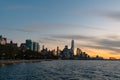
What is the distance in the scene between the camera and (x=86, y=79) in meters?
87.2

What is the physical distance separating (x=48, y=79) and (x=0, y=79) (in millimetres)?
13501

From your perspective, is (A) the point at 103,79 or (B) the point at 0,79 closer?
(B) the point at 0,79

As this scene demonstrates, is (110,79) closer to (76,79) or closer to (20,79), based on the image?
(76,79)

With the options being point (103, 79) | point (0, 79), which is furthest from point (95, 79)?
point (0, 79)

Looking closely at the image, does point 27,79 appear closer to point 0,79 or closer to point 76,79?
point 0,79

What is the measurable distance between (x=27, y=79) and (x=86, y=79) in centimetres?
1768

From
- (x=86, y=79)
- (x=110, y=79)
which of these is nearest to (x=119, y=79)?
(x=110, y=79)

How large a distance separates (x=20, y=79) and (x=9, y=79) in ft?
9.99

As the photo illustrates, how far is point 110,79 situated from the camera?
89.2 meters

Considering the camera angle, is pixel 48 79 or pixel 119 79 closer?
pixel 48 79

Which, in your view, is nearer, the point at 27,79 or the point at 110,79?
the point at 27,79

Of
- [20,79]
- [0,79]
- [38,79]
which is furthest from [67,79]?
[0,79]

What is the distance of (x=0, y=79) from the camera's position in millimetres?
81688

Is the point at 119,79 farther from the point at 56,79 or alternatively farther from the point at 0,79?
the point at 0,79
